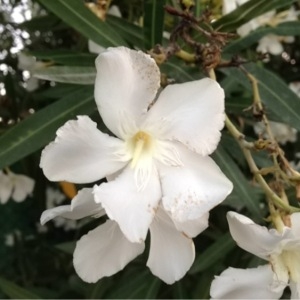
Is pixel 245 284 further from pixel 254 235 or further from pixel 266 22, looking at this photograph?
pixel 266 22

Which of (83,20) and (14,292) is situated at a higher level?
(83,20)

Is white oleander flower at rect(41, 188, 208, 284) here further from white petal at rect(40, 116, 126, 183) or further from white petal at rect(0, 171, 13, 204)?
white petal at rect(0, 171, 13, 204)

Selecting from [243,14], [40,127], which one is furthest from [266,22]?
[40,127]

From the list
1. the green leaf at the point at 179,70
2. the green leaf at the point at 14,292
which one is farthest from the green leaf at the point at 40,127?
the green leaf at the point at 14,292

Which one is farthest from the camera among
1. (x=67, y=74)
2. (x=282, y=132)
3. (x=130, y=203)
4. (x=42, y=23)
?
(x=282, y=132)

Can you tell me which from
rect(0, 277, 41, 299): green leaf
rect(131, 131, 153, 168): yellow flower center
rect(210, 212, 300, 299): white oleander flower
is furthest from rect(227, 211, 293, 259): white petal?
rect(0, 277, 41, 299): green leaf

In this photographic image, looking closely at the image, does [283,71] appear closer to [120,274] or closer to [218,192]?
[120,274]
